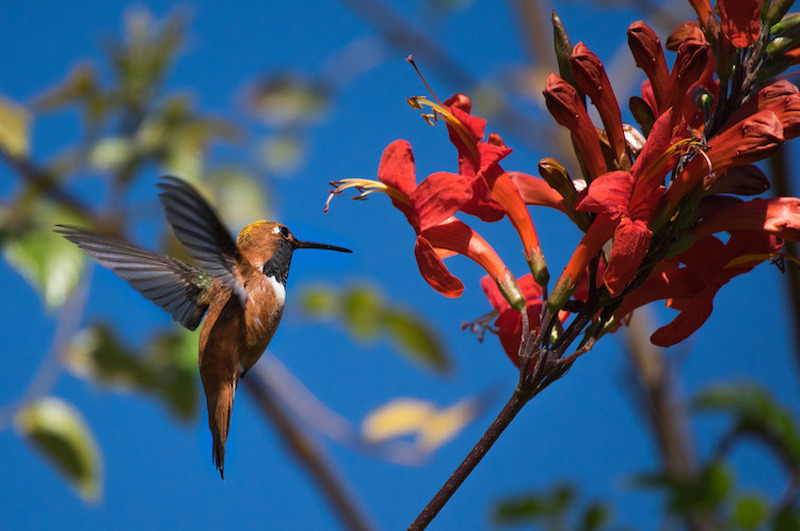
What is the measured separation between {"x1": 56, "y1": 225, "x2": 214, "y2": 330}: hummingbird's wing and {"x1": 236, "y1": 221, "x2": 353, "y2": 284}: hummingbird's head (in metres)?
0.10

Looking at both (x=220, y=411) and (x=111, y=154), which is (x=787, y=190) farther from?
(x=111, y=154)

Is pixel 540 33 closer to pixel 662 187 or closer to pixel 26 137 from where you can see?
pixel 26 137

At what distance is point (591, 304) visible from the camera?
64 cm

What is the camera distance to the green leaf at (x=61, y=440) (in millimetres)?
1626

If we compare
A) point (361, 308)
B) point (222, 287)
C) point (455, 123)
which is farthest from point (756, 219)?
point (361, 308)

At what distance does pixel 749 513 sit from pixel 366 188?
44.9 inches

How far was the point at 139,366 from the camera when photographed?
1.75 m

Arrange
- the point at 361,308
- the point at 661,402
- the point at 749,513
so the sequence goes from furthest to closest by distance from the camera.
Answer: the point at 661,402, the point at 361,308, the point at 749,513

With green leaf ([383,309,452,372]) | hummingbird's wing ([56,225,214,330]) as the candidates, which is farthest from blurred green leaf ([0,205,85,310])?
green leaf ([383,309,452,372])

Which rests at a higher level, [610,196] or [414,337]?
[414,337]

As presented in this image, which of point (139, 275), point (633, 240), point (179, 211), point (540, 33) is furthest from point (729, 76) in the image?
point (540, 33)

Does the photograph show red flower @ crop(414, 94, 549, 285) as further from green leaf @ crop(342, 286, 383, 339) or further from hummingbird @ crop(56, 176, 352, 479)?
green leaf @ crop(342, 286, 383, 339)

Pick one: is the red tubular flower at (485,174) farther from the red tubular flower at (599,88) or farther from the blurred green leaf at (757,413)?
the blurred green leaf at (757,413)

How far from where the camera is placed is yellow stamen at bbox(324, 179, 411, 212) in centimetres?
74
